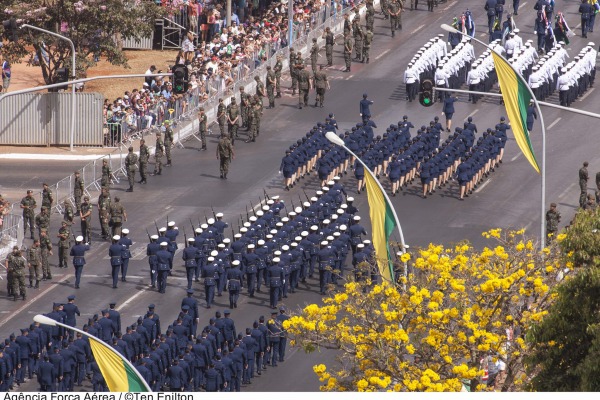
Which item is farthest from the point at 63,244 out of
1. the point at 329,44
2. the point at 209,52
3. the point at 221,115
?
the point at 329,44

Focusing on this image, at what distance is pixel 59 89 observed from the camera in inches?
2736

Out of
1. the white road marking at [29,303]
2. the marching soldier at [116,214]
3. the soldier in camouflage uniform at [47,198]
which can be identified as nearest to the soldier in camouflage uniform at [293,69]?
the soldier in camouflage uniform at [47,198]

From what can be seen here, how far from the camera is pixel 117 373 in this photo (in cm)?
3856

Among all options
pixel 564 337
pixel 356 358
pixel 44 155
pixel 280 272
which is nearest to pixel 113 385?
pixel 356 358

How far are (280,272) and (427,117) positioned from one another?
56.8 ft

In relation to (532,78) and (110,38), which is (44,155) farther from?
(532,78)

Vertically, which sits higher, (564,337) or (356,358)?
(564,337)

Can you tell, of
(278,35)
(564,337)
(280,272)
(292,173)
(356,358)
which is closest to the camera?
(564,337)

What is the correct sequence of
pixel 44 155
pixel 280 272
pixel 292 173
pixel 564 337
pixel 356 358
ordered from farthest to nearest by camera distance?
pixel 44 155, pixel 292 173, pixel 280 272, pixel 356 358, pixel 564 337

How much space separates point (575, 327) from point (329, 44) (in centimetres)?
4316

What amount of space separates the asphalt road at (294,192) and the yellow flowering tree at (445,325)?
25.8 ft

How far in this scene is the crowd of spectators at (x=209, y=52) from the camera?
67.6 metres

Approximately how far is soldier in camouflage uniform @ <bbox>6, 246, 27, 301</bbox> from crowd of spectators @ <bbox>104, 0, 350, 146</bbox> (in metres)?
14.1

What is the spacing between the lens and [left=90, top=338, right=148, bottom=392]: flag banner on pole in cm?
3816
